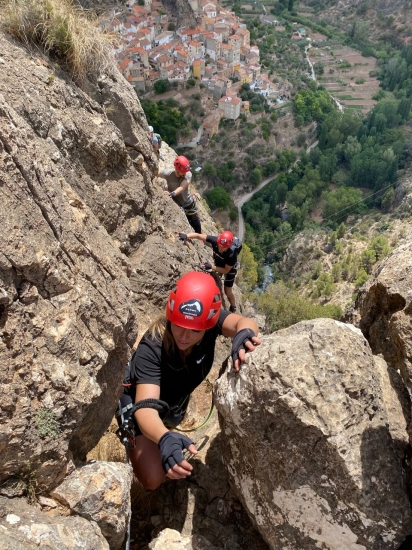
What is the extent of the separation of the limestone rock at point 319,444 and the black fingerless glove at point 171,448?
0.51 m

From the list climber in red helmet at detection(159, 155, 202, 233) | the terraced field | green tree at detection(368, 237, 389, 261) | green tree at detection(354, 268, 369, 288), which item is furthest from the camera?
the terraced field

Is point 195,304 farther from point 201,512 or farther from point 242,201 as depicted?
point 242,201

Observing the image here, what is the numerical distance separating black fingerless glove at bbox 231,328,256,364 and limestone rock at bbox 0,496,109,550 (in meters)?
1.57

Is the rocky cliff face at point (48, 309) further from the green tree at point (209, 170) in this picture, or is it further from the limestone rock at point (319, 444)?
the green tree at point (209, 170)

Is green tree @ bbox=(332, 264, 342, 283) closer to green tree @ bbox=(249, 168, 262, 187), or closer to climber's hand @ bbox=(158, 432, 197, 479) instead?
green tree @ bbox=(249, 168, 262, 187)

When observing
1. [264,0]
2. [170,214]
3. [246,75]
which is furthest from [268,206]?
[264,0]

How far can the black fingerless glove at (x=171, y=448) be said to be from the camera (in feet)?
9.83

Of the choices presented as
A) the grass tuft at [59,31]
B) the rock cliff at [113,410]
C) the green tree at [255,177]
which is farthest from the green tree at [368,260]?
the rock cliff at [113,410]

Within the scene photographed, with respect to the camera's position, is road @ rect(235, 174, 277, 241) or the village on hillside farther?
the village on hillside

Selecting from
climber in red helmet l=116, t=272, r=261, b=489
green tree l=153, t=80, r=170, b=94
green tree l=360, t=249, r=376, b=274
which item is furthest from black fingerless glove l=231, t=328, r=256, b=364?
green tree l=153, t=80, r=170, b=94

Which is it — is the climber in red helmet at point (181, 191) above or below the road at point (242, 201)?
above

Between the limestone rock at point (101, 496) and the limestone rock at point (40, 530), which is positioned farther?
the limestone rock at point (101, 496)

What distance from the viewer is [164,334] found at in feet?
11.9

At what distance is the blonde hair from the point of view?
3614 mm
